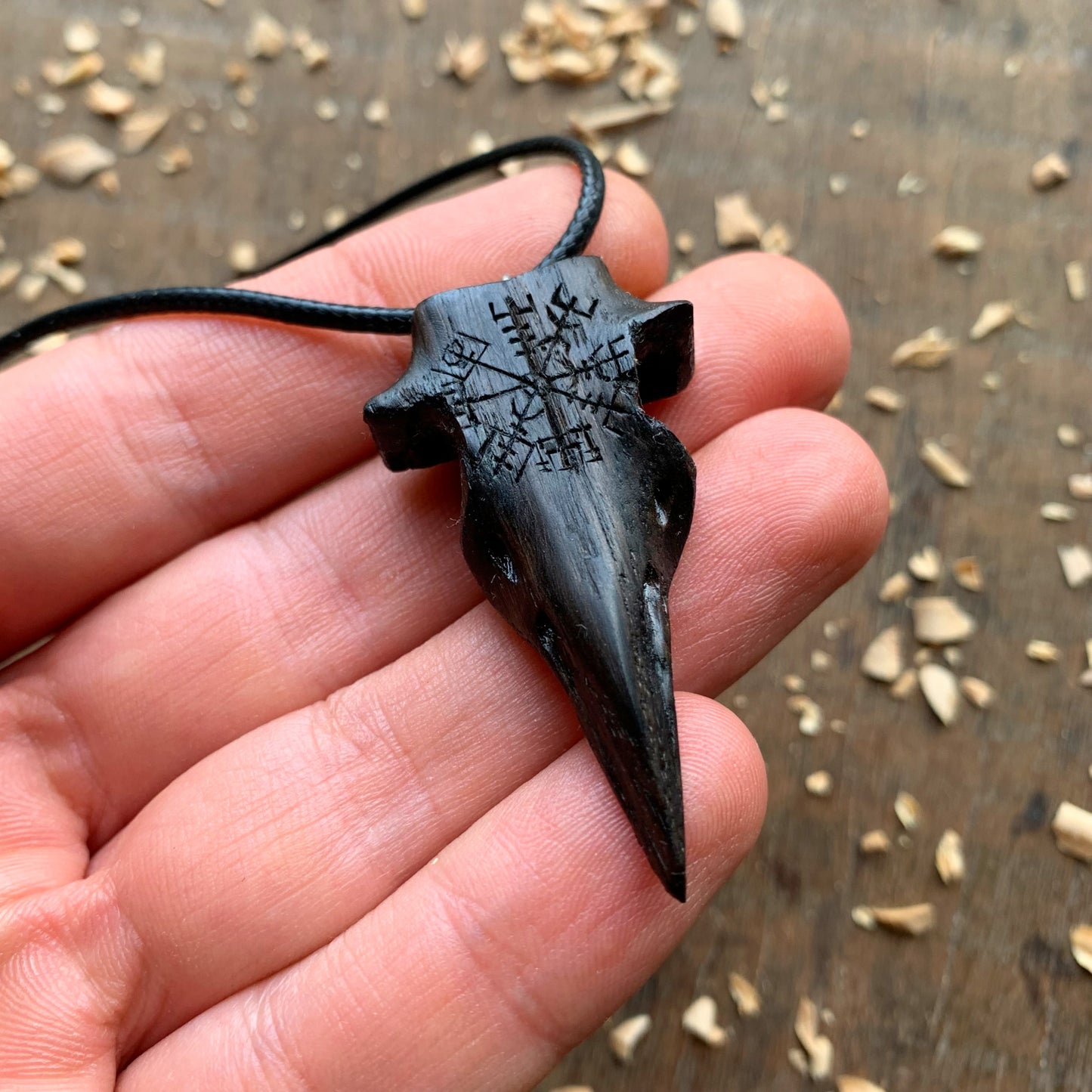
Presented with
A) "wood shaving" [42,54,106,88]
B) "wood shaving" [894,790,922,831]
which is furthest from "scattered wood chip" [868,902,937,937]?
"wood shaving" [42,54,106,88]

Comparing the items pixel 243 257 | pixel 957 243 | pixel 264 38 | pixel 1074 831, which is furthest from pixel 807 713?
pixel 264 38

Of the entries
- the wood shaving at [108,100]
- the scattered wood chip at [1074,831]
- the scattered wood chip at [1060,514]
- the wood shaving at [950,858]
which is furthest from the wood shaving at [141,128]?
the scattered wood chip at [1074,831]

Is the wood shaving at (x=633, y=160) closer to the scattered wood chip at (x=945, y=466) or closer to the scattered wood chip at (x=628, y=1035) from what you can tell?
the scattered wood chip at (x=945, y=466)

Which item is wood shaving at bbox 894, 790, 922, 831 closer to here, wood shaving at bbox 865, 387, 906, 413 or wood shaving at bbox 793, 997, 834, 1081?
wood shaving at bbox 793, 997, 834, 1081

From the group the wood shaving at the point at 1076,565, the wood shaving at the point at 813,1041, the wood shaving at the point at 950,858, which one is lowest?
the wood shaving at the point at 813,1041

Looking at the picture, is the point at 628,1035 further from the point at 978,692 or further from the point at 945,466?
the point at 945,466

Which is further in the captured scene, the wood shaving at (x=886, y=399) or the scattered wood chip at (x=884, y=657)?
the wood shaving at (x=886, y=399)
